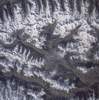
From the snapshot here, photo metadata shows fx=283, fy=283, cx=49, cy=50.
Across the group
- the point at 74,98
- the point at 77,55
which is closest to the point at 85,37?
the point at 77,55

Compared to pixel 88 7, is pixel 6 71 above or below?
below

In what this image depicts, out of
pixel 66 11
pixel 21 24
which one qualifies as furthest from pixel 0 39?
pixel 66 11

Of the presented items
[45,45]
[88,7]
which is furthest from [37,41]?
[88,7]

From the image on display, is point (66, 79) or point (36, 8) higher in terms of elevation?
point (36, 8)

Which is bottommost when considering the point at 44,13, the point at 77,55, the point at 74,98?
the point at 74,98

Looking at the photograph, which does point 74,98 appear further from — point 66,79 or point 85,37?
point 85,37

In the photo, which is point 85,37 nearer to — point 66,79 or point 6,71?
point 66,79
